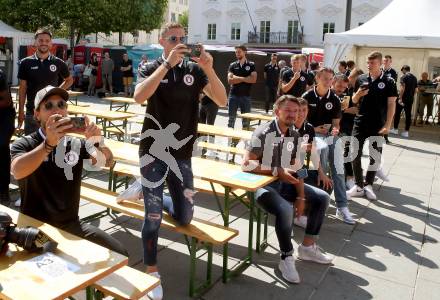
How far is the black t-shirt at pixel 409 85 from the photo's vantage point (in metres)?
11.8

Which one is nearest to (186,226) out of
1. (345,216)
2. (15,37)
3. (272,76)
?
(345,216)

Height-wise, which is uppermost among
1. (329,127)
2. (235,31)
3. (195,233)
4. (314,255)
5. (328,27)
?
(328,27)

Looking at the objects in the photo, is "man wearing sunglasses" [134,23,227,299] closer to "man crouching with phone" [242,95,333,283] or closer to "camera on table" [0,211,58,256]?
"man crouching with phone" [242,95,333,283]

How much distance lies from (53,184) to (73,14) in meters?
23.5

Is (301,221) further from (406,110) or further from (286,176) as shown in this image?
(406,110)

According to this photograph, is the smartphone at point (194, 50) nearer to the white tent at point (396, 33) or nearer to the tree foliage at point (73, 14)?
the white tent at point (396, 33)

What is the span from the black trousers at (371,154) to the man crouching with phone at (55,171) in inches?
158

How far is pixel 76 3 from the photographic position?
24.0m

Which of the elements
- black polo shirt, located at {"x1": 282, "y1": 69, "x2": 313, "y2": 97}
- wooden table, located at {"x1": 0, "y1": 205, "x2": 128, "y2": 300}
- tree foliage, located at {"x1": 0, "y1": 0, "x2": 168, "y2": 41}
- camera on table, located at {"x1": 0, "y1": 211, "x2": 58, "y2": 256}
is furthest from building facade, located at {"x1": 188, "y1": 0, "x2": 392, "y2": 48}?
camera on table, located at {"x1": 0, "y1": 211, "x2": 58, "y2": 256}

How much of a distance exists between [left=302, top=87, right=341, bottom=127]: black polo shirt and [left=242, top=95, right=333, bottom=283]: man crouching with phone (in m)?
1.31

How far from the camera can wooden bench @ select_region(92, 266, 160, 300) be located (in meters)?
2.45

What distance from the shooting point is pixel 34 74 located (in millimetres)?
5512

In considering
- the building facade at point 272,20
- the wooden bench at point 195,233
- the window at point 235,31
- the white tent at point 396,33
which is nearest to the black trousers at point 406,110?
the white tent at point 396,33

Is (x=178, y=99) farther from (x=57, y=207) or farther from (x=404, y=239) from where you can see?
(x=404, y=239)
